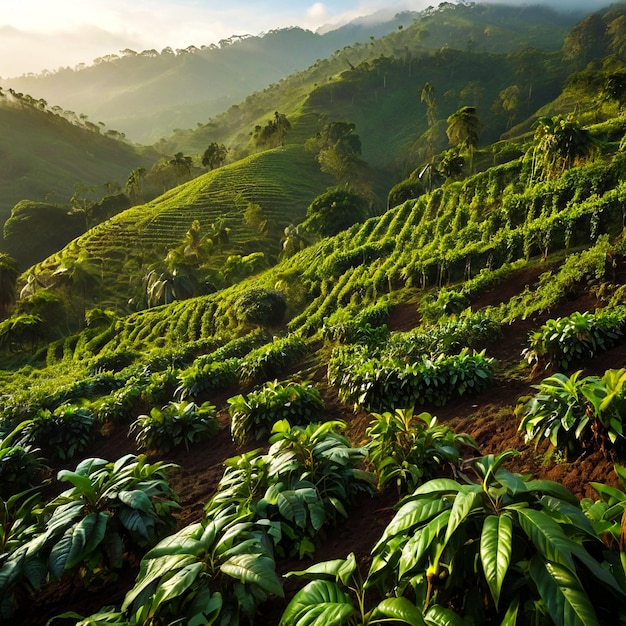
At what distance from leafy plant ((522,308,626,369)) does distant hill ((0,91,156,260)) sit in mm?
93552

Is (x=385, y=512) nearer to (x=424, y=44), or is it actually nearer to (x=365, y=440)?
(x=365, y=440)

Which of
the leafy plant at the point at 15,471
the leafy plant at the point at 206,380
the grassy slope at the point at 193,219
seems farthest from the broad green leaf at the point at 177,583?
the grassy slope at the point at 193,219

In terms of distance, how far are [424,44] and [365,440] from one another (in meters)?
194

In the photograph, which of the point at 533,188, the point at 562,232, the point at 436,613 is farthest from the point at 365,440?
the point at 533,188

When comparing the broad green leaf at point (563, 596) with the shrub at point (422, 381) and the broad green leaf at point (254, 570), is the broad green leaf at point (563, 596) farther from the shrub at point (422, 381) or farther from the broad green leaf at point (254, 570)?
the shrub at point (422, 381)

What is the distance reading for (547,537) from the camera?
1.79 m

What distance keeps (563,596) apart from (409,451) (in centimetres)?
209

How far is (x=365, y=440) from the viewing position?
554 centimetres

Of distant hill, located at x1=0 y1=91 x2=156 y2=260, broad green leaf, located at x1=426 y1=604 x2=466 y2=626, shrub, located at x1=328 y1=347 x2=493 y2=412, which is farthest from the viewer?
distant hill, located at x1=0 y1=91 x2=156 y2=260

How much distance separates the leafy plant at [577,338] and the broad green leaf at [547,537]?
13.8 feet

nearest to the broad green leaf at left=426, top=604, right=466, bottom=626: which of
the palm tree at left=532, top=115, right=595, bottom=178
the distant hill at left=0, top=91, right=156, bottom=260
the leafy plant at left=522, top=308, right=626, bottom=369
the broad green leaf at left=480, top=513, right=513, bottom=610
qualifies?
the broad green leaf at left=480, top=513, right=513, bottom=610

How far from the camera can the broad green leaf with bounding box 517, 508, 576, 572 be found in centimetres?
171

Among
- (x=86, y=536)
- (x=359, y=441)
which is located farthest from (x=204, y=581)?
(x=359, y=441)

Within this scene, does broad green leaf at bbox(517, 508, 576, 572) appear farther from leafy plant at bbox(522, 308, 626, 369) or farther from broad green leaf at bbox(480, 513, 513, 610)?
leafy plant at bbox(522, 308, 626, 369)
